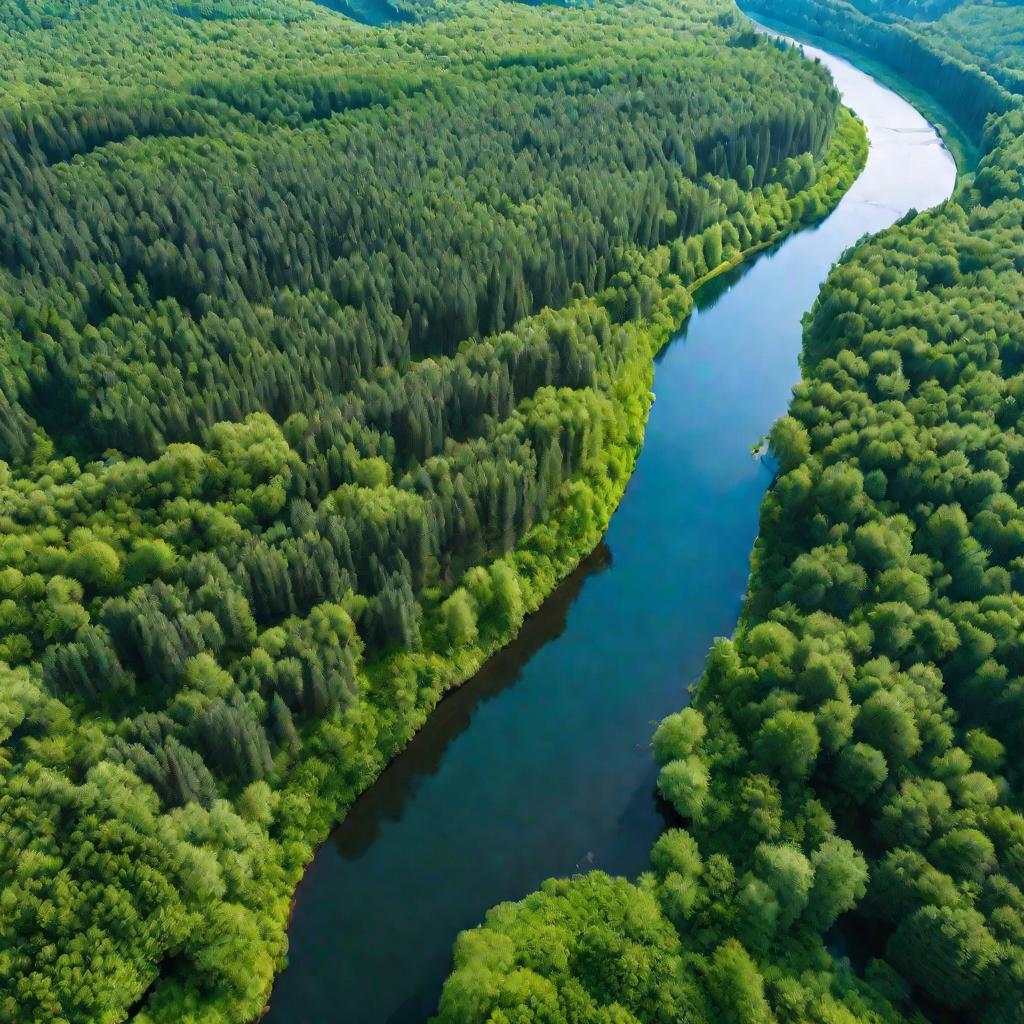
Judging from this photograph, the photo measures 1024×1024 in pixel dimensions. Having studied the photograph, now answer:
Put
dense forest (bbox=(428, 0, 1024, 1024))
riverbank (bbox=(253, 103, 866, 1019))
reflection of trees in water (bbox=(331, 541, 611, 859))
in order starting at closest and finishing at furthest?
dense forest (bbox=(428, 0, 1024, 1024)) < reflection of trees in water (bbox=(331, 541, 611, 859)) < riverbank (bbox=(253, 103, 866, 1019))

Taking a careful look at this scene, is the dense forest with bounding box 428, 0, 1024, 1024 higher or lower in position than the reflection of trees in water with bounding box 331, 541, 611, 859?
higher

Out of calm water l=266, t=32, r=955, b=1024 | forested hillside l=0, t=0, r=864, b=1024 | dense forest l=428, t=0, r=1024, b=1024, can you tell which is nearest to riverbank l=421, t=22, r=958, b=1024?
dense forest l=428, t=0, r=1024, b=1024

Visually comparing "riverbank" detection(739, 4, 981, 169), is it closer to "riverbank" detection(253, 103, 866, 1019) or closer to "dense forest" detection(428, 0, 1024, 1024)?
"riverbank" detection(253, 103, 866, 1019)

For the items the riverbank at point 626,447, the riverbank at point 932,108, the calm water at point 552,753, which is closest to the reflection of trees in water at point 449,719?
the calm water at point 552,753

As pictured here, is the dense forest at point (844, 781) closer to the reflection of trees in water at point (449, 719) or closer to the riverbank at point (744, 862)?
the riverbank at point (744, 862)

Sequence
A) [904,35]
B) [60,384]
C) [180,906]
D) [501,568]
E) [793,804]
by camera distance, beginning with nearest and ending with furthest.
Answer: [180,906], [793,804], [501,568], [60,384], [904,35]

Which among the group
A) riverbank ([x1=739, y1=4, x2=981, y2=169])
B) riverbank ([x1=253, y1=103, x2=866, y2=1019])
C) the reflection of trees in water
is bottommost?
the reflection of trees in water

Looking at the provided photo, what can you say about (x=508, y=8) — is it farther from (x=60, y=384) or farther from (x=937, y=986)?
(x=937, y=986)

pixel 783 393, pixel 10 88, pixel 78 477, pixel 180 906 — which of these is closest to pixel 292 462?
pixel 78 477
